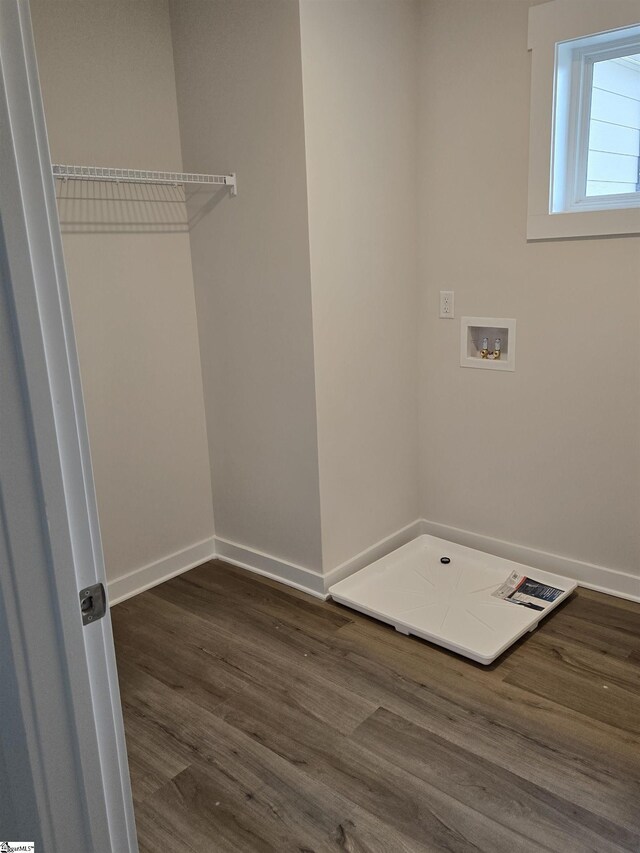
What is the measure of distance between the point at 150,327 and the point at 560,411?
1656mm

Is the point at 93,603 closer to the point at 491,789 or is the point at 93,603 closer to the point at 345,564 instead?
the point at 491,789

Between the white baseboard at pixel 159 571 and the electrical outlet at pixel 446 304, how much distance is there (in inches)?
57.3

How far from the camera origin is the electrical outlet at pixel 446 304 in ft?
9.61

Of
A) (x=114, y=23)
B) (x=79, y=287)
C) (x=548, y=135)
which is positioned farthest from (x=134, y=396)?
(x=548, y=135)

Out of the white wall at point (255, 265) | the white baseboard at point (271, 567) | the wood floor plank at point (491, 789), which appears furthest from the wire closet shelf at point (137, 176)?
the wood floor plank at point (491, 789)

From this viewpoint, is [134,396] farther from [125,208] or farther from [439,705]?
[439,705]

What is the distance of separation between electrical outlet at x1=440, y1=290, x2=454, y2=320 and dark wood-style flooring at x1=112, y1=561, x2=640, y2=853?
49.2 inches

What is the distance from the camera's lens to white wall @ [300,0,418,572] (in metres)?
2.47

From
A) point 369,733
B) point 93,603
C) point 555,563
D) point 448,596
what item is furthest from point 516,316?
point 93,603

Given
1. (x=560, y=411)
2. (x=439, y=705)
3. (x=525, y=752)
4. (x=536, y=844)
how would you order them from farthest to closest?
(x=560, y=411) < (x=439, y=705) < (x=525, y=752) < (x=536, y=844)

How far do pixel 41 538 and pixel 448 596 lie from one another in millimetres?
2077

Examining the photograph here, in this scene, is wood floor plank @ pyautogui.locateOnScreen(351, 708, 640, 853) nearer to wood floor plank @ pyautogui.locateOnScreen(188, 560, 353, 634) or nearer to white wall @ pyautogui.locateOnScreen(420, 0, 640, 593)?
wood floor plank @ pyautogui.locateOnScreen(188, 560, 353, 634)

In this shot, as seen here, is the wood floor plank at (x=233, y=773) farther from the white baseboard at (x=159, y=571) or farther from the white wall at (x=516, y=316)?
the white wall at (x=516, y=316)

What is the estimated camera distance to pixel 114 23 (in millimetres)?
2533
